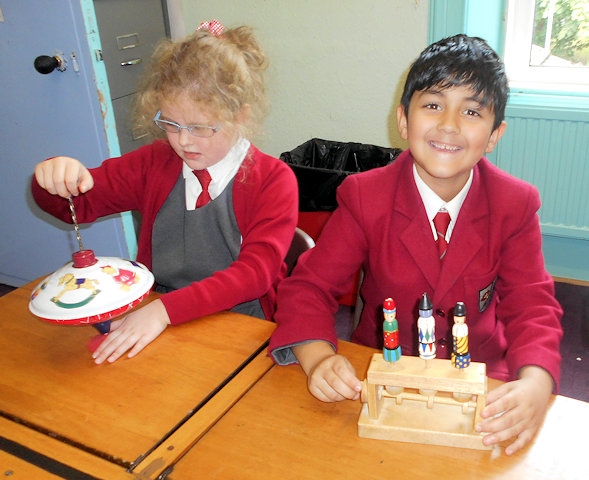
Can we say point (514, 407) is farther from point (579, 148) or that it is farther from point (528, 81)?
point (528, 81)

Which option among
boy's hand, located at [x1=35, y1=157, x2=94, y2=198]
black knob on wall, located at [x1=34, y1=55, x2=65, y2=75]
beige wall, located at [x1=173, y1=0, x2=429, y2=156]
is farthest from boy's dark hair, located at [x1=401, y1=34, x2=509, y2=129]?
black knob on wall, located at [x1=34, y1=55, x2=65, y2=75]

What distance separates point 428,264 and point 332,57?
1.85m

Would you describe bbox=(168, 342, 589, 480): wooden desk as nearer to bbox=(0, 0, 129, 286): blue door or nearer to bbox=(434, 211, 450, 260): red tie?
bbox=(434, 211, 450, 260): red tie

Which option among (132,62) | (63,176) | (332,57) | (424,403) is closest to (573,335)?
(332,57)

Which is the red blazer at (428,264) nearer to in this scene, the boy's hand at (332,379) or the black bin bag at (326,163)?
the boy's hand at (332,379)

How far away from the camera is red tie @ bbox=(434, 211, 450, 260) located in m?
1.22

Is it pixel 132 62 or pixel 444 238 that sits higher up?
pixel 132 62

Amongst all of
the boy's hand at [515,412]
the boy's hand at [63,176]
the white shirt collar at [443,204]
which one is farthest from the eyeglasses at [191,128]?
the boy's hand at [515,412]

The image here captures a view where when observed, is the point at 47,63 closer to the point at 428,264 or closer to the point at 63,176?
the point at 63,176

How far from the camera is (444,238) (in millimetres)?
1221

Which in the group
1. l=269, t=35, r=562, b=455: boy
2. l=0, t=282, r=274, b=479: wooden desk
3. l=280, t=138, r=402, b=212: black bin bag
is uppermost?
l=269, t=35, r=562, b=455: boy

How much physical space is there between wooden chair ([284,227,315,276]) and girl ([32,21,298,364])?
2cm

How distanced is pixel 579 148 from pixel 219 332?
1.94 meters

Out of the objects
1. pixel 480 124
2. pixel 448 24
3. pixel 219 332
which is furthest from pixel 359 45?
pixel 219 332
